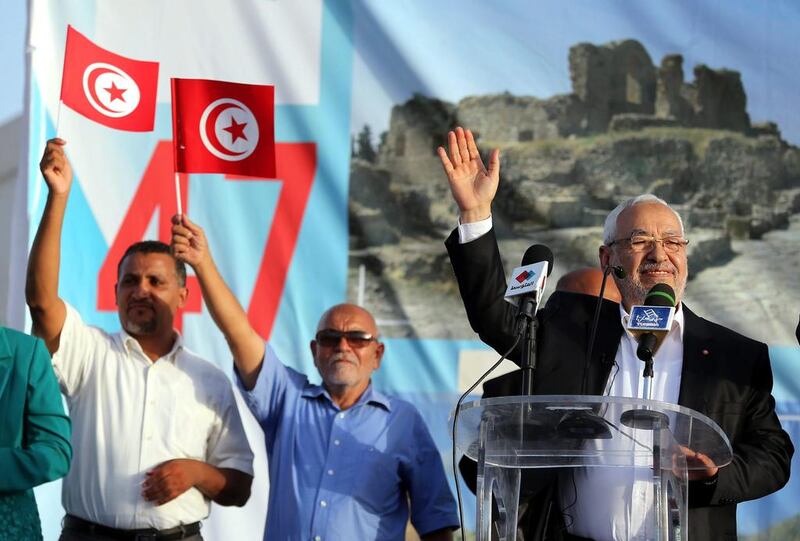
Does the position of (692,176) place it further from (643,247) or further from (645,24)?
(643,247)

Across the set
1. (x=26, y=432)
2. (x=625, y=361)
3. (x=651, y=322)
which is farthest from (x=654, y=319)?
(x=26, y=432)

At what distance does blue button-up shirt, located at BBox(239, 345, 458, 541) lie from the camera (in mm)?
3680

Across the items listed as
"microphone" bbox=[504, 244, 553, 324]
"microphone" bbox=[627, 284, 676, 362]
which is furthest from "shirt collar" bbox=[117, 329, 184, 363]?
"microphone" bbox=[627, 284, 676, 362]

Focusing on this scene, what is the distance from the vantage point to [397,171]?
15.5 ft

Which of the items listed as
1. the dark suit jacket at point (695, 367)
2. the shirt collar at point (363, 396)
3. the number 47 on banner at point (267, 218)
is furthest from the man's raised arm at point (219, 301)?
the dark suit jacket at point (695, 367)

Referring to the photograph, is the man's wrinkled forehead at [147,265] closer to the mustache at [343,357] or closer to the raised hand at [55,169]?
the raised hand at [55,169]

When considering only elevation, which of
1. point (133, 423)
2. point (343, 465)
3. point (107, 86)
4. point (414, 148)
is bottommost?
point (343, 465)

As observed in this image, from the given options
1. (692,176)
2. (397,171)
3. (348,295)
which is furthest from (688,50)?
(348,295)

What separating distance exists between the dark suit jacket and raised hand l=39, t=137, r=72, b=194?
150cm

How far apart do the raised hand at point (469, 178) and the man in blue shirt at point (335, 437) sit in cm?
121

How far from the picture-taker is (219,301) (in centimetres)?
378

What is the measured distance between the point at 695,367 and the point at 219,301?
170cm

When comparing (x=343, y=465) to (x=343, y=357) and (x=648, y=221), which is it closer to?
(x=343, y=357)

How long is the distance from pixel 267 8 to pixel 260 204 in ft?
2.82
